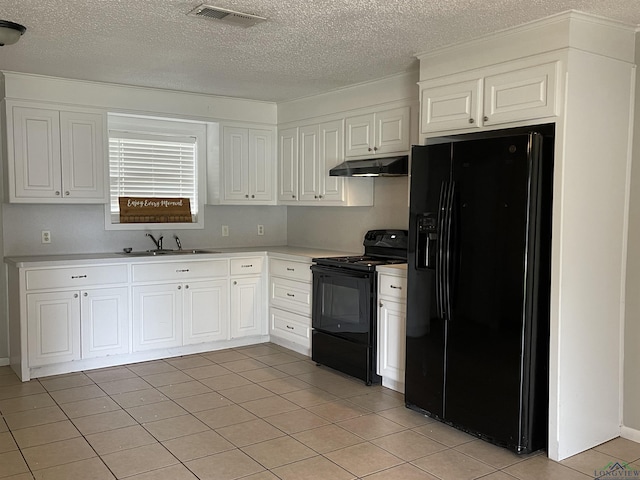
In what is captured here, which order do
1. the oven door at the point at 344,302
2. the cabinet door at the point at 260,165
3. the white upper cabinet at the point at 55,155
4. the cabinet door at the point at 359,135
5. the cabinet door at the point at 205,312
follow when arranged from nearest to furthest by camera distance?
the oven door at the point at 344,302
the white upper cabinet at the point at 55,155
the cabinet door at the point at 359,135
the cabinet door at the point at 205,312
the cabinet door at the point at 260,165

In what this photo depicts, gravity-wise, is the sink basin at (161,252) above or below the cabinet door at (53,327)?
above

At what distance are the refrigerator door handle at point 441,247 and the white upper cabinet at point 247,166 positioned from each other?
2.66 m

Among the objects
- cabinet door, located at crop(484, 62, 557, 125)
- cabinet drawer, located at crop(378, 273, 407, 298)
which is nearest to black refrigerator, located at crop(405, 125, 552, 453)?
cabinet door, located at crop(484, 62, 557, 125)

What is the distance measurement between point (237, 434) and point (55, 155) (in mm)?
2723

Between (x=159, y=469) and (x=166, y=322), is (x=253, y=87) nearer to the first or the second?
(x=166, y=322)

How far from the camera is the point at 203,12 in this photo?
3.01 m

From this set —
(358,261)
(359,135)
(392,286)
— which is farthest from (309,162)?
(392,286)

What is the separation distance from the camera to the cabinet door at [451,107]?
343 cm

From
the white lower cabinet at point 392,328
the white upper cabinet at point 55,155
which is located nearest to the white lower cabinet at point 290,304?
the white lower cabinet at point 392,328

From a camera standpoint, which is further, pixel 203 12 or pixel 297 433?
pixel 297 433

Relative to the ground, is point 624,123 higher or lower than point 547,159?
higher

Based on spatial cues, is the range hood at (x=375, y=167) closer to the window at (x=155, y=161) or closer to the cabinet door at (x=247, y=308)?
the cabinet door at (x=247, y=308)

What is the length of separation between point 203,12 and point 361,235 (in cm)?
264

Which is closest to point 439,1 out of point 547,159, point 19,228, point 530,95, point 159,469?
point 530,95
